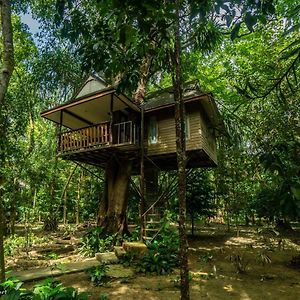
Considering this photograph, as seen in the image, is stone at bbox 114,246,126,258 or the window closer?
stone at bbox 114,246,126,258

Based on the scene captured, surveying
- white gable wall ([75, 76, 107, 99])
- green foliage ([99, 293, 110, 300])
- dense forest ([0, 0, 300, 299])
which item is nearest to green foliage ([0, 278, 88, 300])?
dense forest ([0, 0, 300, 299])

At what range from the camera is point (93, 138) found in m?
11.4

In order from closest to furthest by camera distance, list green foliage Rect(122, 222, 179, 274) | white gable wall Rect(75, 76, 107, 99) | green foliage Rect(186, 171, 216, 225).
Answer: green foliage Rect(122, 222, 179, 274) < white gable wall Rect(75, 76, 107, 99) < green foliage Rect(186, 171, 216, 225)

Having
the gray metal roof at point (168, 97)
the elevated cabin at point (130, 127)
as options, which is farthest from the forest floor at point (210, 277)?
the gray metal roof at point (168, 97)

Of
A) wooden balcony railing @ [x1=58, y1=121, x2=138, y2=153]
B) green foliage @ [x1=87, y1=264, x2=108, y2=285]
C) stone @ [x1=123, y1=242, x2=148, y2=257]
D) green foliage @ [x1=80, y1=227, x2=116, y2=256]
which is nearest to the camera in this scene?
green foliage @ [x1=87, y1=264, x2=108, y2=285]

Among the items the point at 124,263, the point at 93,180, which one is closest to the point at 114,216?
the point at 124,263

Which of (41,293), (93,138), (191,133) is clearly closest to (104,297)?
(41,293)

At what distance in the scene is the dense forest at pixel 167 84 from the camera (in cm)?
330

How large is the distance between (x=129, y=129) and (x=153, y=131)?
1.20 meters

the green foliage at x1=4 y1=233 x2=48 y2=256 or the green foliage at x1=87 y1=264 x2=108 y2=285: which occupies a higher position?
the green foliage at x1=4 y1=233 x2=48 y2=256

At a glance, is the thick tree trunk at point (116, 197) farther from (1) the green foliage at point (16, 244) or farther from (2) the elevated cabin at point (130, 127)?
(1) the green foliage at point (16, 244)

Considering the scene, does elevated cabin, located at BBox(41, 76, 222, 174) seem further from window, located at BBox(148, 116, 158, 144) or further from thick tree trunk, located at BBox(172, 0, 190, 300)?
thick tree trunk, located at BBox(172, 0, 190, 300)

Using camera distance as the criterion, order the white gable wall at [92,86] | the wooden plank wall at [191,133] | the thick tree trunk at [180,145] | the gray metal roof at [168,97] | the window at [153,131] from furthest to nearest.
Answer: the white gable wall at [92,86]
the window at [153,131]
the gray metal roof at [168,97]
the wooden plank wall at [191,133]
the thick tree trunk at [180,145]

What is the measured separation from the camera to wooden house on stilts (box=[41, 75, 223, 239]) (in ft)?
36.9
